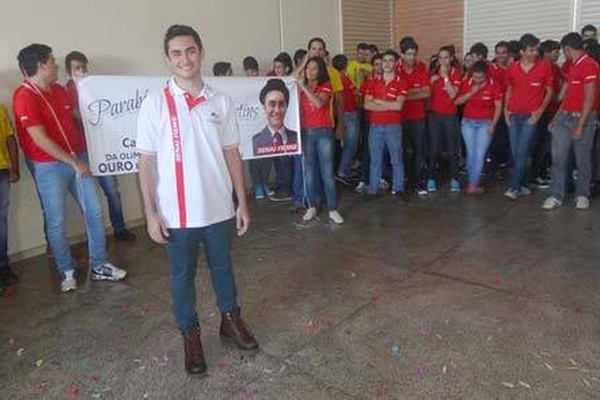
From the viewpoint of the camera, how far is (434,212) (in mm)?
5465

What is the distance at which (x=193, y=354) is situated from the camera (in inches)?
106

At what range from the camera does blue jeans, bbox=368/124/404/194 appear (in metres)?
5.71

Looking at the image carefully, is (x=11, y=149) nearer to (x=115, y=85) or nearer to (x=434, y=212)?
(x=115, y=85)


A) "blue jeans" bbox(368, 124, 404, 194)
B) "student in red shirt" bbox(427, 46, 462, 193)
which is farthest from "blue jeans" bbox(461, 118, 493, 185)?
"blue jeans" bbox(368, 124, 404, 194)

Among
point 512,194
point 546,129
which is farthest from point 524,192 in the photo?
point 546,129

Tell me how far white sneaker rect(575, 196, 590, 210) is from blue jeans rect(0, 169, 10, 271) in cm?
505

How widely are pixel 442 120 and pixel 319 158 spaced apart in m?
1.74

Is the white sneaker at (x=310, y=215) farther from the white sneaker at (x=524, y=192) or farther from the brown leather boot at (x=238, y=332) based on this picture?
the brown leather boot at (x=238, y=332)

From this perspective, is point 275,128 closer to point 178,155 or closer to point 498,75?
point 498,75

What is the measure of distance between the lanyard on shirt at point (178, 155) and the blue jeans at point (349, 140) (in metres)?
4.38

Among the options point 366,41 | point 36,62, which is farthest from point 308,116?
point 366,41

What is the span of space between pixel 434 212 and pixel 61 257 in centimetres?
345

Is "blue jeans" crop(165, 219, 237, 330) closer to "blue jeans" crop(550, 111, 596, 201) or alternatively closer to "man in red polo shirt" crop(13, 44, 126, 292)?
"man in red polo shirt" crop(13, 44, 126, 292)

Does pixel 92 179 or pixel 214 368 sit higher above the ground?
pixel 92 179
